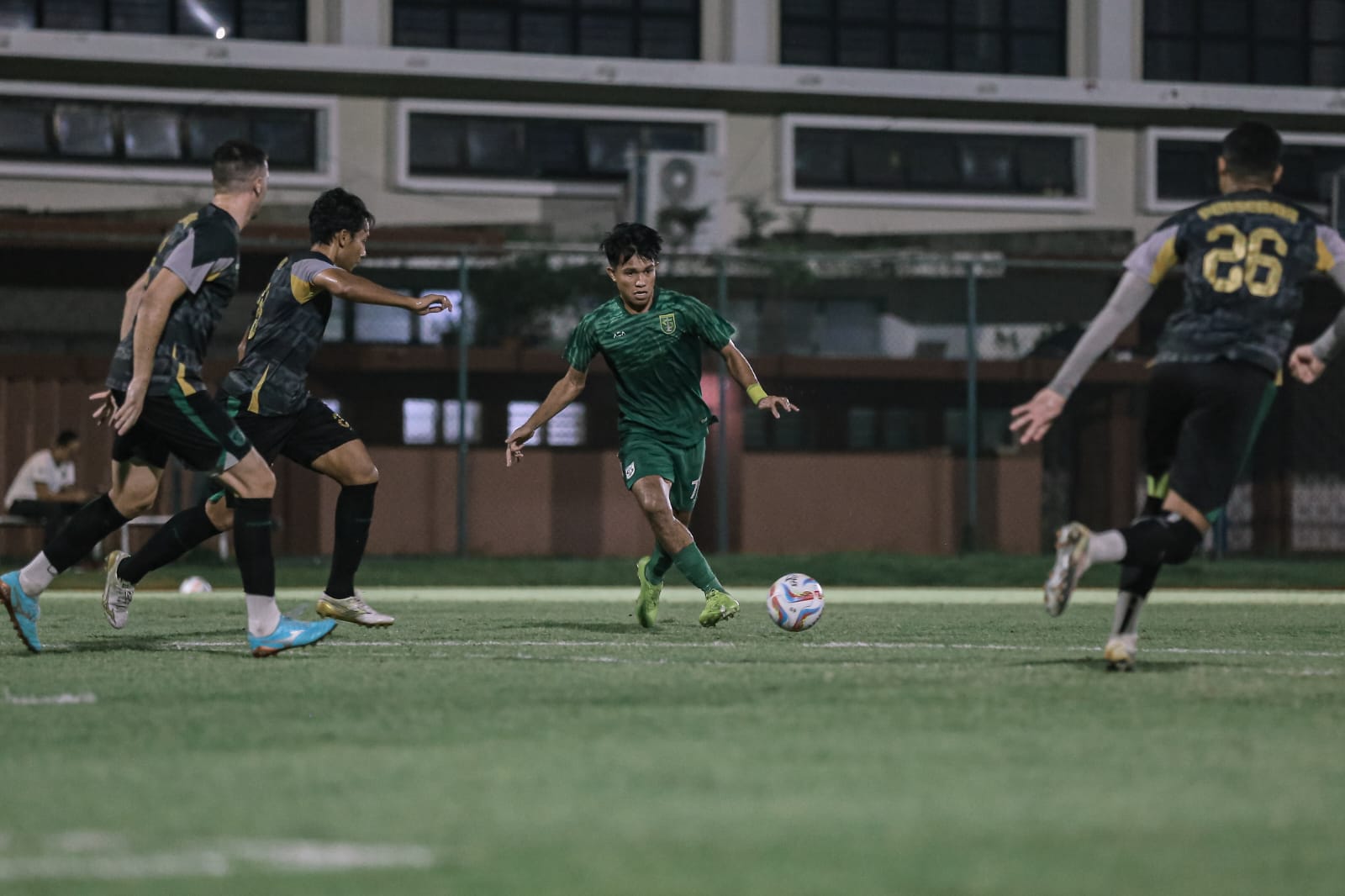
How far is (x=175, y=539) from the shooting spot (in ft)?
28.8

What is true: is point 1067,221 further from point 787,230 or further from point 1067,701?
point 1067,701

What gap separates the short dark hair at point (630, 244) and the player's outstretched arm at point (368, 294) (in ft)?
4.33

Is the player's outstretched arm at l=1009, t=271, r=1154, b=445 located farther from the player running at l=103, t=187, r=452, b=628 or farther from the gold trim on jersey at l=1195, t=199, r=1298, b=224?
the player running at l=103, t=187, r=452, b=628

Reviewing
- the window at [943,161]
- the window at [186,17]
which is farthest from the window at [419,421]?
the window at [943,161]

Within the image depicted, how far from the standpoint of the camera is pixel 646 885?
3262mm

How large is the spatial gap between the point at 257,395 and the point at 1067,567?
4140mm

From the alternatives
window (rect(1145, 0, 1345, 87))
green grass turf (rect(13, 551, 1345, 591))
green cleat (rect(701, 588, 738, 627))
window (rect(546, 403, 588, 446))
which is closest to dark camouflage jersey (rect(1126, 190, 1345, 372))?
green cleat (rect(701, 588, 738, 627))

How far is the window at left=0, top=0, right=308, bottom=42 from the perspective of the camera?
101 ft

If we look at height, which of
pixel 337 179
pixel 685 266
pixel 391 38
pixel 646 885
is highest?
pixel 391 38

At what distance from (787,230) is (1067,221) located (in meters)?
5.49

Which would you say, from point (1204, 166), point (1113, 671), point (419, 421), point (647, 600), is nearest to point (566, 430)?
point (419, 421)

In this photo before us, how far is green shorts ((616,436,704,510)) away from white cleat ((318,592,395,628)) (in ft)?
4.86

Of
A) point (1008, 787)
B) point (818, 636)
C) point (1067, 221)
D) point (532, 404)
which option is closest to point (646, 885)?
point (1008, 787)

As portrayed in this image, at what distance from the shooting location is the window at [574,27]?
32469mm
